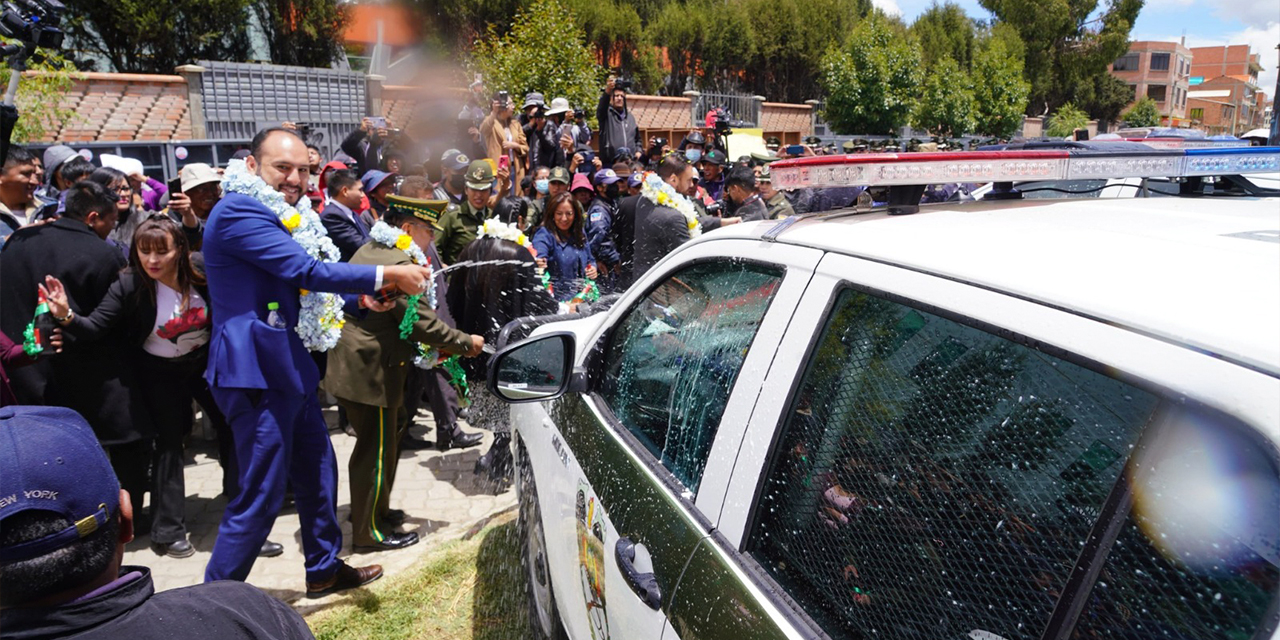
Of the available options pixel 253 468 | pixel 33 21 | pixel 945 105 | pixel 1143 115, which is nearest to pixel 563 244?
pixel 253 468

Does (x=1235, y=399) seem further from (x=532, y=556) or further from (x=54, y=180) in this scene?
(x=54, y=180)

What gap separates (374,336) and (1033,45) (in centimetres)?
5613

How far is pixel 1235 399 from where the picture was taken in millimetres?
919

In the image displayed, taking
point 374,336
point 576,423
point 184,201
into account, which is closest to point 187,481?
point 184,201

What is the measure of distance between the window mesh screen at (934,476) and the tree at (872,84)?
3177 centimetres

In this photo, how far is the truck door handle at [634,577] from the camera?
67.8 inches

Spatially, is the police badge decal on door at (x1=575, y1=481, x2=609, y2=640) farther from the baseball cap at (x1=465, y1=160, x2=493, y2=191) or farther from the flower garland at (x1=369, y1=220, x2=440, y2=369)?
the baseball cap at (x1=465, y1=160, x2=493, y2=191)

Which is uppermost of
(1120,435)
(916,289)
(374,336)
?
(916,289)

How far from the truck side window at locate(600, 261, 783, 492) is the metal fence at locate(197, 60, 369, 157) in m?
15.4

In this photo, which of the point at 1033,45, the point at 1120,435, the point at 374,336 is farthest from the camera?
the point at 1033,45

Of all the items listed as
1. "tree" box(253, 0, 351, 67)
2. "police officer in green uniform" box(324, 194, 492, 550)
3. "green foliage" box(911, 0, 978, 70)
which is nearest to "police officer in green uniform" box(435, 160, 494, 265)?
"police officer in green uniform" box(324, 194, 492, 550)

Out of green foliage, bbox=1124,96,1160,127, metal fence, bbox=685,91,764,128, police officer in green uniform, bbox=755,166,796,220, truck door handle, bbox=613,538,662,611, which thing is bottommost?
truck door handle, bbox=613,538,662,611

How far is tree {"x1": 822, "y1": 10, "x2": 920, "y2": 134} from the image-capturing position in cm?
3106

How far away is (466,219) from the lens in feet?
21.4
